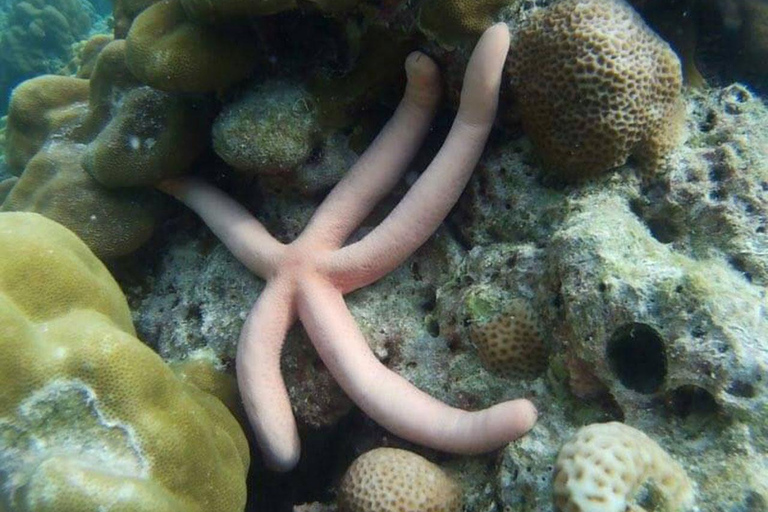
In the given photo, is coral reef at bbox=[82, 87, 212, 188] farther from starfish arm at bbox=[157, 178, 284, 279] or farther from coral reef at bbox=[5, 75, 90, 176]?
coral reef at bbox=[5, 75, 90, 176]

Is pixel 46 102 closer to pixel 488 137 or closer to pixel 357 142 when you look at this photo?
pixel 357 142

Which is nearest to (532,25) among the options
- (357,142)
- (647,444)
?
(357,142)

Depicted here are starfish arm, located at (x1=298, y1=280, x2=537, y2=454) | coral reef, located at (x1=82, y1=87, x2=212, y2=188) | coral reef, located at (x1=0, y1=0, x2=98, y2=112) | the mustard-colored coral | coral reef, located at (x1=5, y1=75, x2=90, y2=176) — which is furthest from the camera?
coral reef, located at (x1=0, y1=0, x2=98, y2=112)

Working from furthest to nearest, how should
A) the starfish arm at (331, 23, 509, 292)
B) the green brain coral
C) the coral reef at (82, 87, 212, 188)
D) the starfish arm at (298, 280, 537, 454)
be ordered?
the coral reef at (82, 87, 212, 188) < the starfish arm at (331, 23, 509, 292) < the starfish arm at (298, 280, 537, 454) < the green brain coral

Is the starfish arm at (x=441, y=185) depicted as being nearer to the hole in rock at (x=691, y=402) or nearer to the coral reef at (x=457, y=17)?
the coral reef at (x=457, y=17)

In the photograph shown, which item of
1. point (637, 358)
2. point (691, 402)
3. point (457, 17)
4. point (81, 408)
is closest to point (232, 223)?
point (81, 408)

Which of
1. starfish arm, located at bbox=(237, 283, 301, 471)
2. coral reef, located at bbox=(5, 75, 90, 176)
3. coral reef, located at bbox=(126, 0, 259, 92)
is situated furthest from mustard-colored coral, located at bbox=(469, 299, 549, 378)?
coral reef, located at bbox=(5, 75, 90, 176)
